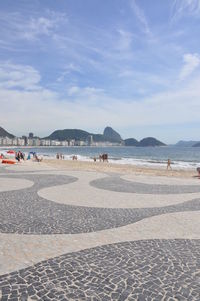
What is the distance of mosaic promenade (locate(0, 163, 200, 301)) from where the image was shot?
3.57 metres

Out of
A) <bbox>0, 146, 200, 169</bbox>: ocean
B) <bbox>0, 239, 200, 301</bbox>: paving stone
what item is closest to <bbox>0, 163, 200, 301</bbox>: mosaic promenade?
<bbox>0, 239, 200, 301</bbox>: paving stone

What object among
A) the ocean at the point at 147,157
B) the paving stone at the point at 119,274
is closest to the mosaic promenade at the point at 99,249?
the paving stone at the point at 119,274

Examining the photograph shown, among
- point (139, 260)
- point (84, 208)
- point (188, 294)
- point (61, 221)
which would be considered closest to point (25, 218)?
point (61, 221)

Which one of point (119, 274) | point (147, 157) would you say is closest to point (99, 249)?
point (119, 274)

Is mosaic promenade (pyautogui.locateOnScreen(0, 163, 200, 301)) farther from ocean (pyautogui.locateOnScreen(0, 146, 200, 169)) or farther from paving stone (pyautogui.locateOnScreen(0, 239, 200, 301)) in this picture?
ocean (pyautogui.locateOnScreen(0, 146, 200, 169))

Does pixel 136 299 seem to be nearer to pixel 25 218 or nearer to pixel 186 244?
pixel 186 244

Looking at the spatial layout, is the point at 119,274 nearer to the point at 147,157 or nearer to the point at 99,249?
the point at 99,249

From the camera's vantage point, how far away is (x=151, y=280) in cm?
383

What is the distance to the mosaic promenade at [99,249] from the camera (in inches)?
141

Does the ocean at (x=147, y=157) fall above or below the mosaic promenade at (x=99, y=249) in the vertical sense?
below

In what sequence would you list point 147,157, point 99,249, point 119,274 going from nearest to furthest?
point 119,274 < point 99,249 < point 147,157

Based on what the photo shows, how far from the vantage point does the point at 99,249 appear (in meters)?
4.95

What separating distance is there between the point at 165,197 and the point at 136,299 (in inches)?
274

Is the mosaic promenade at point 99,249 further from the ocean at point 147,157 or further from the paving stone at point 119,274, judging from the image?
the ocean at point 147,157
